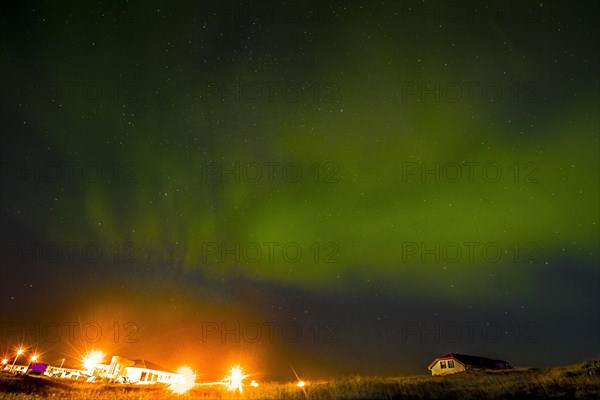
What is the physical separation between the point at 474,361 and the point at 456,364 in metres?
4.81

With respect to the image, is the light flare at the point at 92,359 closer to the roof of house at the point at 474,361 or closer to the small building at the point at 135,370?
the small building at the point at 135,370

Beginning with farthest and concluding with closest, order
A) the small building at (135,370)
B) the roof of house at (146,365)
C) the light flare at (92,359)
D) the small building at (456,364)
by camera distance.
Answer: the light flare at (92,359) → the roof of house at (146,365) → the small building at (135,370) → the small building at (456,364)

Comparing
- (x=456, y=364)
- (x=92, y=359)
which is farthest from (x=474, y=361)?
(x=92, y=359)

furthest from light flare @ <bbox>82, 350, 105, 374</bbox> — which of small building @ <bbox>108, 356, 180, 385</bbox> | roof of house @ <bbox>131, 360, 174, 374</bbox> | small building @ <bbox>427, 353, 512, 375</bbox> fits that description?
small building @ <bbox>427, 353, 512, 375</bbox>

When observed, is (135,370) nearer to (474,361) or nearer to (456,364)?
(456,364)

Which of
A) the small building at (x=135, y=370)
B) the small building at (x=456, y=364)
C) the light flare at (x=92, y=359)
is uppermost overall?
the light flare at (x=92, y=359)

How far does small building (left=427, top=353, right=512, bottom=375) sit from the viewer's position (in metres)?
53.5

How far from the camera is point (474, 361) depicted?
56875 millimetres

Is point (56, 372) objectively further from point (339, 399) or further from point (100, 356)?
point (339, 399)

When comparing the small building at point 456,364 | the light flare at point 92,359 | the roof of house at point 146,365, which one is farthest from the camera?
the light flare at point 92,359

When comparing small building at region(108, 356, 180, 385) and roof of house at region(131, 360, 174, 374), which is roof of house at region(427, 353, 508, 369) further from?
roof of house at region(131, 360, 174, 374)

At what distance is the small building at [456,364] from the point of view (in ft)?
175

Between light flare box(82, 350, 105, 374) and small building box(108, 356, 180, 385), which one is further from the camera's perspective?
light flare box(82, 350, 105, 374)

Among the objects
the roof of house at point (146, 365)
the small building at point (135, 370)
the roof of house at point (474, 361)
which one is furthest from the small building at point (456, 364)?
the roof of house at point (146, 365)
